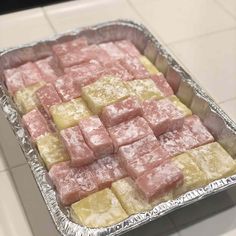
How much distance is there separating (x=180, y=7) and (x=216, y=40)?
235 mm

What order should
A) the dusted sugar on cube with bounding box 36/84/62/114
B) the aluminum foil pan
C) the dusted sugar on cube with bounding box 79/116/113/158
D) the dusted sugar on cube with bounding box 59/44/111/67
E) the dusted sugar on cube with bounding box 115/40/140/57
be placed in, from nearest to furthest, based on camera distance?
the aluminum foil pan → the dusted sugar on cube with bounding box 79/116/113/158 → the dusted sugar on cube with bounding box 36/84/62/114 → the dusted sugar on cube with bounding box 59/44/111/67 → the dusted sugar on cube with bounding box 115/40/140/57

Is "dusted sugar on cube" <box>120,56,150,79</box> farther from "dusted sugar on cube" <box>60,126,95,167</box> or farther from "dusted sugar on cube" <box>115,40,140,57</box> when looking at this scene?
"dusted sugar on cube" <box>60,126,95,167</box>

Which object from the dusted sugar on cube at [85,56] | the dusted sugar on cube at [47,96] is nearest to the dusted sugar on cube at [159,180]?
the dusted sugar on cube at [47,96]

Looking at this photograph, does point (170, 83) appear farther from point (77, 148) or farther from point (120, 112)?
point (77, 148)

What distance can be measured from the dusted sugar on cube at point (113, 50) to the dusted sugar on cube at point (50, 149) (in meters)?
0.37

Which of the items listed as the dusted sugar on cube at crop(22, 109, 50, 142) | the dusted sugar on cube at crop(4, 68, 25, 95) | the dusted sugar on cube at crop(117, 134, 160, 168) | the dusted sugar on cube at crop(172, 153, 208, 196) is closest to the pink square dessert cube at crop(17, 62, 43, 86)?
the dusted sugar on cube at crop(4, 68, 25, 95)

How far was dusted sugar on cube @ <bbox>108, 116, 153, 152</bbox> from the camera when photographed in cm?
104

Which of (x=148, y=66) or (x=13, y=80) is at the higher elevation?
(x=13, y=80)

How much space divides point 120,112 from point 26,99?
281 millimetres

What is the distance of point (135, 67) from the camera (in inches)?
49.5

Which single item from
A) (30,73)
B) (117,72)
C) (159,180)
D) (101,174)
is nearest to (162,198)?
(159,180)

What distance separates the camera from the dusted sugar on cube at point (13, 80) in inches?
48.9

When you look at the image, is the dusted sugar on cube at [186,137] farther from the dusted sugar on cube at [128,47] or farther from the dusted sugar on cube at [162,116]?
the dusted sugar on cube at [128,47]

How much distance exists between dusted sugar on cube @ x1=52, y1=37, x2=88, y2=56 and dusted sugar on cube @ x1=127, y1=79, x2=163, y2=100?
215 mm
